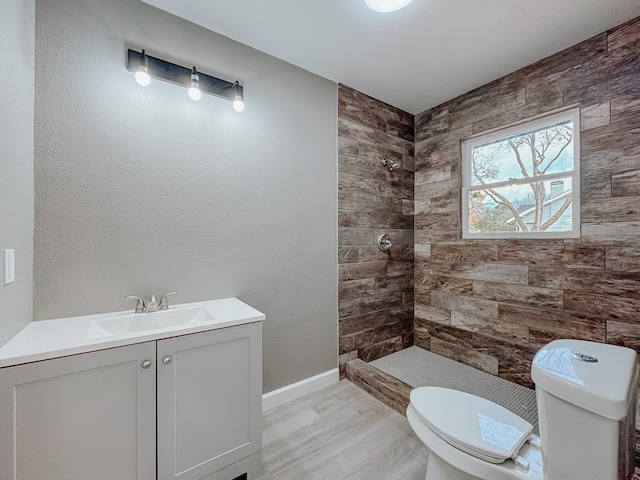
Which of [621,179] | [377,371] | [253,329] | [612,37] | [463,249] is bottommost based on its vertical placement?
[377,371]

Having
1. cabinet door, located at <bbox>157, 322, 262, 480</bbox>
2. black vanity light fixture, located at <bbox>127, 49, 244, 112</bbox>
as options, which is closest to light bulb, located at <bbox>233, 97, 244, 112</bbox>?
black vanity light fixture, located at <bbox>127, 49, 244, 112</bbox>

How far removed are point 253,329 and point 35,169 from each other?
4.41ft

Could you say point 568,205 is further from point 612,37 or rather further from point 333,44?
point 333,44

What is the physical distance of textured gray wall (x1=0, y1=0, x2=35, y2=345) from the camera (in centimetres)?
103

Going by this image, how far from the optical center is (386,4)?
145 cm

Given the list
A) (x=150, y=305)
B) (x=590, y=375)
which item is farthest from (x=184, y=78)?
(x=590, y=375)

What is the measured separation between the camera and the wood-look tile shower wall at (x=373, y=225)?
2.41 metres

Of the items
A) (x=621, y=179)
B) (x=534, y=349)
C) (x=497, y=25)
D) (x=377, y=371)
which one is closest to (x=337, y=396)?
(x=377, y=371)

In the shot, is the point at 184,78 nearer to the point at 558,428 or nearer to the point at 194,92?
the point at 194,92

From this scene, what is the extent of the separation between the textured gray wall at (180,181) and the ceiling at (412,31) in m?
0.15

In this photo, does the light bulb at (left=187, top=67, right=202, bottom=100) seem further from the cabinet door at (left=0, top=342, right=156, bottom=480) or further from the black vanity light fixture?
the cabinet door at (left=0, top=342, right=156, bottom=480)

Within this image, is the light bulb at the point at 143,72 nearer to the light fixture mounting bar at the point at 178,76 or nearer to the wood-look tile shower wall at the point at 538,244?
the light fixture mounting bar at the point at 178,76

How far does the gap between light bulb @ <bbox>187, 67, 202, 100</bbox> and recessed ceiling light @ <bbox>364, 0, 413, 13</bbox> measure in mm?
1093

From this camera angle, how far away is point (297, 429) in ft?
5.78
